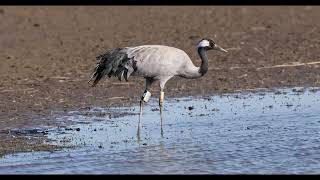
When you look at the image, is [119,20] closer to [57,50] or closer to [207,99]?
[57,50]

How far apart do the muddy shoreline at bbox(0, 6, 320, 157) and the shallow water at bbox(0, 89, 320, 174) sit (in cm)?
49

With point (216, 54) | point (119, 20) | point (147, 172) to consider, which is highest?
point (119, 20)

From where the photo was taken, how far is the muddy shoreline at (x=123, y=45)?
12.4 meters

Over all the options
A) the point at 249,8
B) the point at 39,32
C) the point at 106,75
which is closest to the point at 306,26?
the point at 249,8

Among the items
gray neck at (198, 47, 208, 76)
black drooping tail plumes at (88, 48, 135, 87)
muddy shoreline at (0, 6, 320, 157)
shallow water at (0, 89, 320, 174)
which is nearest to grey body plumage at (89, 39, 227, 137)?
black drooping tail plumes at (88, 48, 135, 87)

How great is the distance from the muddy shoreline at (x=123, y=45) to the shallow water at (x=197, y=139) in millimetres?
490

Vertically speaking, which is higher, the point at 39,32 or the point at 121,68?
the point at 39,32

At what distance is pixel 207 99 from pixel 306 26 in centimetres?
642

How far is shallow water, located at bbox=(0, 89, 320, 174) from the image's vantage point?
347 inches

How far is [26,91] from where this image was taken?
12750mm

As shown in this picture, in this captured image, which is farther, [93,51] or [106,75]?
[93,51]

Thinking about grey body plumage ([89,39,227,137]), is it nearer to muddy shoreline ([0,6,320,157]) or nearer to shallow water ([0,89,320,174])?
shallow water ([0,89,320,174])

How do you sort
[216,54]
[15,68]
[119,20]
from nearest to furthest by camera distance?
[15,68] → [216,54] → [119,20]

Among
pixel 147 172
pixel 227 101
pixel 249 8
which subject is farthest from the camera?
pixel 249 8
